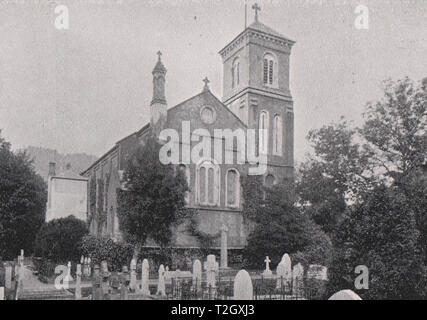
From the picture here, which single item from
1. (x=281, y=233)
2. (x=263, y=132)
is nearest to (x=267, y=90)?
(x=263, y=132)

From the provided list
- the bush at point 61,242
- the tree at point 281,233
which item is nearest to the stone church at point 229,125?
the tree at point 281,233

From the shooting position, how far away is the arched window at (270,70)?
3891 centimetres

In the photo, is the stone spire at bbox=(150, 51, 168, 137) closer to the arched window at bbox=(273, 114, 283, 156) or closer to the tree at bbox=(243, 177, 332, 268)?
the tree at bbox=(243, 177, 332, 268)

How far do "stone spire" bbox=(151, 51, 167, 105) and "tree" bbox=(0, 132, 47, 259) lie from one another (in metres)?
14.7

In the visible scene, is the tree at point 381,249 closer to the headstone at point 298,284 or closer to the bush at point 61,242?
the headstone at point 298,284

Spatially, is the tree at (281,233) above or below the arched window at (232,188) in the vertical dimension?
below

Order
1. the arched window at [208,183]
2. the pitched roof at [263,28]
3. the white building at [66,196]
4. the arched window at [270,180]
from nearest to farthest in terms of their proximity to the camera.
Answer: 1. the arched window at [208,183]
2. the arched window at [270,180]
3. the pitched roof at [263,28]
4. the white building at [66,196]

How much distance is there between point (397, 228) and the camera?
14469 millimetres

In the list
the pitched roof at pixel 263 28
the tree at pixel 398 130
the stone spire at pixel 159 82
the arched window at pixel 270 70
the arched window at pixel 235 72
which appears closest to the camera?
the tree at pixel 398 130

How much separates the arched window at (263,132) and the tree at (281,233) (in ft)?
15.9

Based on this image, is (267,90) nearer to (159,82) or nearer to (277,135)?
(277,135)
